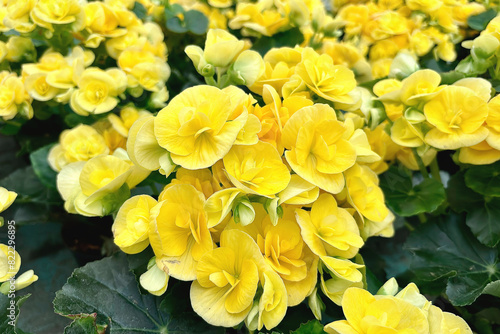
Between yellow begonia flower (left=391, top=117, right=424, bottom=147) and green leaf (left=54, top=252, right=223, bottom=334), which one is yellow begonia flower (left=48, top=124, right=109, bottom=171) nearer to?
green leaf (left=54, top=252, right=223, bottom=334)

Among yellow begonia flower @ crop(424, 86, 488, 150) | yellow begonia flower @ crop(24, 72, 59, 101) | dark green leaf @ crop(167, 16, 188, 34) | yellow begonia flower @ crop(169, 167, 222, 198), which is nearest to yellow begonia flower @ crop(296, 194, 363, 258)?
yellow begonia flower @ crop(169, 167, 222, 198)

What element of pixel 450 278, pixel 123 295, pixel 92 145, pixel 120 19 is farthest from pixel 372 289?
pixel 120 19

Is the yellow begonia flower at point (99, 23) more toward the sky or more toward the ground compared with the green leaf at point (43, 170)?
more toward the sky

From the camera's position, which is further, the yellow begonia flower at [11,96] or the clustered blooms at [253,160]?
the yellow begonia flower at [11,96]

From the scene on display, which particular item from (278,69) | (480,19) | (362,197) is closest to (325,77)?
(278,69)

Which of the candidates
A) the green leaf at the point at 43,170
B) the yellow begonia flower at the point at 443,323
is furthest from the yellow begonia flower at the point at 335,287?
the green leaf at the point at 43,170

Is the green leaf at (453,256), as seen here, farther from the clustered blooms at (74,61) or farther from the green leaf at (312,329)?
the clustered blooms at (74,61)
